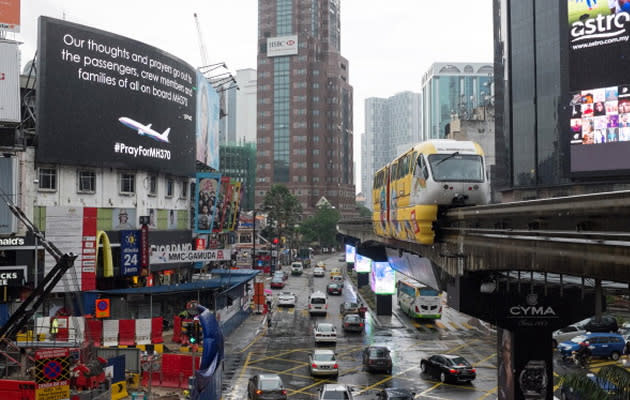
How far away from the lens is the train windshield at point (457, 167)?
2283 cm

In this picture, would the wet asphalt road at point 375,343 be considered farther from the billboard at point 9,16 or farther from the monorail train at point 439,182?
the billboard at point 9,16

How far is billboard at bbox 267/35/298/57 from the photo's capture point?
16650cm

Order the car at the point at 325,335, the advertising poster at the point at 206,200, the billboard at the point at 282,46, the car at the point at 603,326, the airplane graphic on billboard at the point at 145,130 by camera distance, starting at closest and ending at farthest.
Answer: the car at the point at 325,335 → the car at the point at 603,326 → the airplane graphic on billboard at the point at 145,130 → the advertising poster at the point at 206,200 → the billboard at the point at 282,46

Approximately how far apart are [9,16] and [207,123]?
68.9 ft

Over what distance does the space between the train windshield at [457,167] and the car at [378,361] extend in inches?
489

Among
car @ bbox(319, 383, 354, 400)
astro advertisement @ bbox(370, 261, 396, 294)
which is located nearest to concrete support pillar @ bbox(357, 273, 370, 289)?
astro advertisement @ bbox(370, 261, 396, 294)

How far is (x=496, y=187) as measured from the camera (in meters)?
95.4

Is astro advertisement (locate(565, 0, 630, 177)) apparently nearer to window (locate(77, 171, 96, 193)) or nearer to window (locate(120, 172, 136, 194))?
window (locate(120, 172, 136, 194))

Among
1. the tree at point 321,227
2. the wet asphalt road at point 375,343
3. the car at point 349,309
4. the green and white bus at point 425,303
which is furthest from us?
the tree at point 321,227

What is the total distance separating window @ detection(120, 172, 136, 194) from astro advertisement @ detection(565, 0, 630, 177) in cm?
4109

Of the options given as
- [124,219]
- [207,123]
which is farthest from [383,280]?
[207,123]

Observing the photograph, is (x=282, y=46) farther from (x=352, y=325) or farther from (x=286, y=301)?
(x=352, y=325)

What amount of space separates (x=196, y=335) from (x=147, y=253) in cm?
2430

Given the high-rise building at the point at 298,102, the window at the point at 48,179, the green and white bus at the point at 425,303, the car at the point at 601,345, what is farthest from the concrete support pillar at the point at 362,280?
the high-rise building at the point at 298,102
